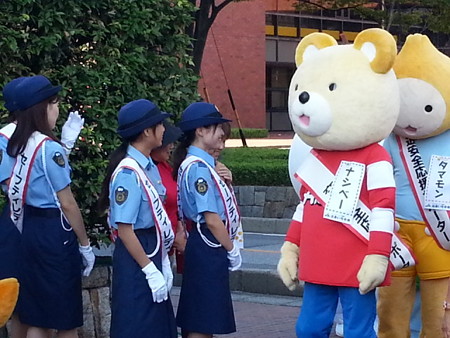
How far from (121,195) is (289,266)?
3.53ft

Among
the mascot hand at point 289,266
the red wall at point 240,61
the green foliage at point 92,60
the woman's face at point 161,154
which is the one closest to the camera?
the mascot hand at point 289,266

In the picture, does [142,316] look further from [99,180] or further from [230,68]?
[230,68]

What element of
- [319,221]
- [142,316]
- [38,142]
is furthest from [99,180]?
[319,221]

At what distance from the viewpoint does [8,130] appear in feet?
18.8

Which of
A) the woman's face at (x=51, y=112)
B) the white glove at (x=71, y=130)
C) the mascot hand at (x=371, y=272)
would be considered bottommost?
the mascot hand at (x=371, y=272)

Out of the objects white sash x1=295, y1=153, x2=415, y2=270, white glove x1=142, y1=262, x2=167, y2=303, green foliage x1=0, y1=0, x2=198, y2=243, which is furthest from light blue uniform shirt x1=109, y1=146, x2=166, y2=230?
green foliage x1=0, y1=0, x2=198, y2=243

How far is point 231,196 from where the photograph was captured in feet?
19.1

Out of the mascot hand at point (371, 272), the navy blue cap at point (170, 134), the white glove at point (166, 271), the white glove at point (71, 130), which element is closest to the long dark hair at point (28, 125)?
the white glove at point (71, 130)

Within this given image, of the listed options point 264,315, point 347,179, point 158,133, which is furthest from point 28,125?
point 264,315

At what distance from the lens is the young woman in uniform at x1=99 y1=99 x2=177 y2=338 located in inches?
207

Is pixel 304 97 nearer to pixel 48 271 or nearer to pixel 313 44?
pixel 313 44

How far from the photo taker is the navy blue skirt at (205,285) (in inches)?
225

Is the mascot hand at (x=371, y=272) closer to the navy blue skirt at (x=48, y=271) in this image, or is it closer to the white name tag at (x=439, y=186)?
the white name tag at (x=439, y=186)

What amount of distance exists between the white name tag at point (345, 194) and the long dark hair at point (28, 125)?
1771mm
